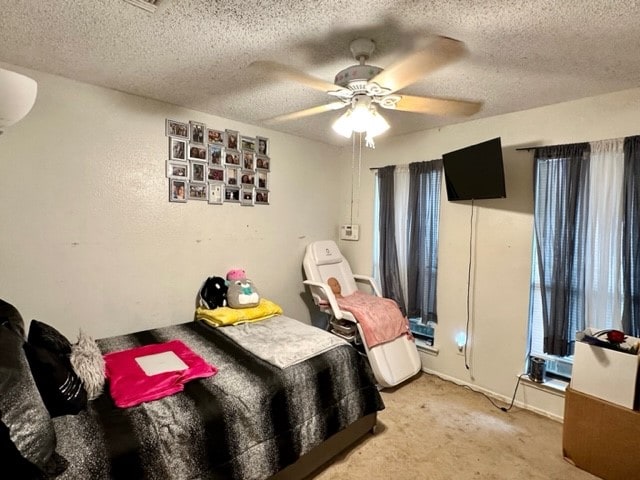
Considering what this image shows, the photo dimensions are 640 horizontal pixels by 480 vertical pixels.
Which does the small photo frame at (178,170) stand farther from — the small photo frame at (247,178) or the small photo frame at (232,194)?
the small photo frame at (247,178)

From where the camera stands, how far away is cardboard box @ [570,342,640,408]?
5.98ft

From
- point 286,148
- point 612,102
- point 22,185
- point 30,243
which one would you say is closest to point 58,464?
point 30,243

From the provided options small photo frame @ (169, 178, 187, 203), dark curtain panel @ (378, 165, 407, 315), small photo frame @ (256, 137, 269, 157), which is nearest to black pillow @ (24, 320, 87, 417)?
small photo frame @ (169, 178, 187, 203)

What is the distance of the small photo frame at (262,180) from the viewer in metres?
3.20

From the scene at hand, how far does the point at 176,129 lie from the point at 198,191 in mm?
518

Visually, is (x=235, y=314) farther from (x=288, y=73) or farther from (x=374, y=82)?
(x=374, y=82)

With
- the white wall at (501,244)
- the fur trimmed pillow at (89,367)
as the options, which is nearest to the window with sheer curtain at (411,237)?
the white wall at (501,244)

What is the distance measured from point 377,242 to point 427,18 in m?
2.40

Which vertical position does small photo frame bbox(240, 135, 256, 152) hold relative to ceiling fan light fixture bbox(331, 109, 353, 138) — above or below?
above

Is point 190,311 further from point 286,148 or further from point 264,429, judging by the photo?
point 286,148

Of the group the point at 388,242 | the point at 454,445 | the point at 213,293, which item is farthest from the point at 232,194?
the point at 454,445

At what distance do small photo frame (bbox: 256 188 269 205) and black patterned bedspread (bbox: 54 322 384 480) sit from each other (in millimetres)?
1451

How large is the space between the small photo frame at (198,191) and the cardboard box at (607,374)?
2919 millimetres

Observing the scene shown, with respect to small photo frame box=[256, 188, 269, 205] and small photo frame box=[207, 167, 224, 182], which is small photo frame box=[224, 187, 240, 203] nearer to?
small photo frame box=[207, 167, 224, 182]
